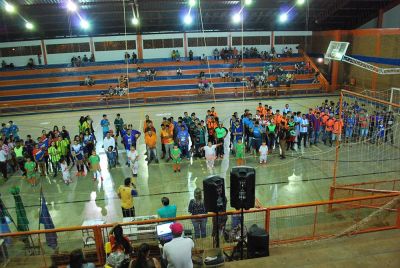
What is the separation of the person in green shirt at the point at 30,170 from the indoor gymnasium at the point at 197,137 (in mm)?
50

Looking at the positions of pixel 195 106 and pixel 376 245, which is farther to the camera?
pixel 195 106

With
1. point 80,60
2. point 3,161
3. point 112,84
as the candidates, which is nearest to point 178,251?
point 3,161

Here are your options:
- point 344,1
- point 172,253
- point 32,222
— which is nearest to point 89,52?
point 344,1

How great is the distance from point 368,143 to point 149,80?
754 inches

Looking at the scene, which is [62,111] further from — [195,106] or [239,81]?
[239,81]

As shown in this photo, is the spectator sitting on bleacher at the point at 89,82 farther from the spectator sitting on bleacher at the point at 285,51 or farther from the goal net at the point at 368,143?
the goal net at the point at 368,143

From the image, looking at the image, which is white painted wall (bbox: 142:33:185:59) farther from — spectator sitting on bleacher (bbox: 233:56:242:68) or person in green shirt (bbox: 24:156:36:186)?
person in green shirt (bbox: 24:156:36:186)

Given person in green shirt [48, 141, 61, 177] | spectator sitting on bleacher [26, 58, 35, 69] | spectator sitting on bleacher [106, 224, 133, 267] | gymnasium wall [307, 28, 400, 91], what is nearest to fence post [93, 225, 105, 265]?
spectator sitting on bleacher [106, 224, 133, 267]

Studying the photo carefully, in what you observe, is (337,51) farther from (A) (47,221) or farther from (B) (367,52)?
(A) (47,221)

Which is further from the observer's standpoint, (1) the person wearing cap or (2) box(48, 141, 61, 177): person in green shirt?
(2) box(48, 141, 61, 177): person in green shirt

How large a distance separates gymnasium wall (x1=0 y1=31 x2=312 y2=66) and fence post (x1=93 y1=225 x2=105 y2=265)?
2675cm

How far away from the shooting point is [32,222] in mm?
9234

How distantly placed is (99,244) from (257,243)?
2.88 metres

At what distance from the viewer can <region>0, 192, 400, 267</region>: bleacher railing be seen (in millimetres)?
6207
